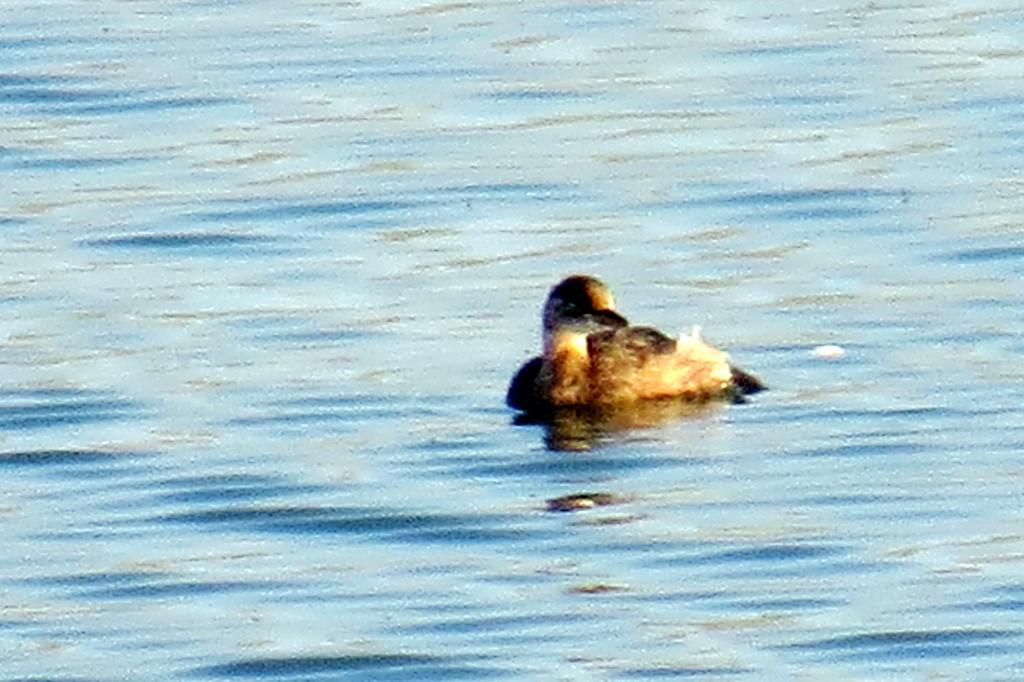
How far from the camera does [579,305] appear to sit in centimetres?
1391

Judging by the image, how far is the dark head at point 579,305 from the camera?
13875 millimetres

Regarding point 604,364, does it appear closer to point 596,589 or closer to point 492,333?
point 492,333

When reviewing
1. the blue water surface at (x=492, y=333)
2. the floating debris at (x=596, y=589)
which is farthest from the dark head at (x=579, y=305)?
the floating debris at (x=596, y=589)

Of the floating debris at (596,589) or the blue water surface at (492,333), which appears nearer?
the blue water surface at (492,333)

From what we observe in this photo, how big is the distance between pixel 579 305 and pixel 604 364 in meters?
0.23

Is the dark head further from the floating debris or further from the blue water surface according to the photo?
the floating debris

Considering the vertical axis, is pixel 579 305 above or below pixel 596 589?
above

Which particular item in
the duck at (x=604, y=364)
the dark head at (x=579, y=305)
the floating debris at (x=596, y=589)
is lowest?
the floating debris at (x=596, y=589)

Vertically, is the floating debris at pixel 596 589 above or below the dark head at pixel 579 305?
below

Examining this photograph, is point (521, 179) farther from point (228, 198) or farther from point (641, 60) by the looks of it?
point (641, 60)

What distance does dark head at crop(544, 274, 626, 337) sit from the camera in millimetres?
13875

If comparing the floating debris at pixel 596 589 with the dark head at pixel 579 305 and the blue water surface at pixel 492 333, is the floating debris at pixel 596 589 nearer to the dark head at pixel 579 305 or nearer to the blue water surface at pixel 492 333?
the blue water surface at pixel 492 333

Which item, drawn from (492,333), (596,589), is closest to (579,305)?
(492,333)

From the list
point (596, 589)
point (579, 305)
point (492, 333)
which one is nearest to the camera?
point (596, 589)
